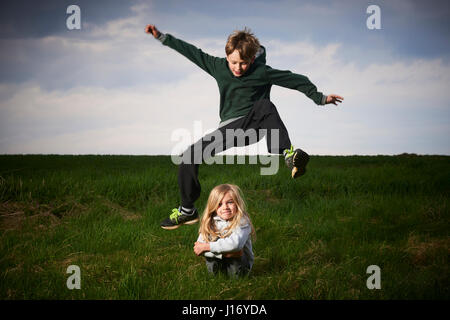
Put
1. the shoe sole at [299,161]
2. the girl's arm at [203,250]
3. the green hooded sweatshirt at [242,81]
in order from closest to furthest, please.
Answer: the shoe sole at [299,161] → the green hooded sweatshirt at [242,81] → the girl's arm at [203,250]

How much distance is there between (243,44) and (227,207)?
5.40 feet

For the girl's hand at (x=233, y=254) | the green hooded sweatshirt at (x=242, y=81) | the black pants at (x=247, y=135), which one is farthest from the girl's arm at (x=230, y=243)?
the green hooded sweatshirt at (x=242, y=81)

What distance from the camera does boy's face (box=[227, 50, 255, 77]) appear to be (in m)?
3.88

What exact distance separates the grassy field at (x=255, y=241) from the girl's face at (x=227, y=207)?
0.73 meters

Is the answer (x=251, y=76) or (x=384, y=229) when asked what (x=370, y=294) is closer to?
(x=251, y=76)

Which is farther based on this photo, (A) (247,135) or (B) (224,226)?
(B) (224,226)

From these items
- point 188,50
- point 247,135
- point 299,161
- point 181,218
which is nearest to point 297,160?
point 299,161

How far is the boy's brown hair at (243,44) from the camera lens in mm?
3854

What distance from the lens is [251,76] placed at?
13.4 feet

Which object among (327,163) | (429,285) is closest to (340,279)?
(429,285)

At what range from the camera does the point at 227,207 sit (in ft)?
14.0

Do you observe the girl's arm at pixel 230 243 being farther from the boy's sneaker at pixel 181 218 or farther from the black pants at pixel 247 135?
the black pants at pixel 247 135

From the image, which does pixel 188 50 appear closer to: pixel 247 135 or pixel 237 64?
pixel 237 64

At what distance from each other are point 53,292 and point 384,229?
5.22m
